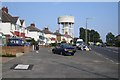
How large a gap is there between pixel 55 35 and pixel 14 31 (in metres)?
79.3

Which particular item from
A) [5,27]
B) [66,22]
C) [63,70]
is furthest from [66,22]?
[63,70]

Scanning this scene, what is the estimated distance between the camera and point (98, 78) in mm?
13641

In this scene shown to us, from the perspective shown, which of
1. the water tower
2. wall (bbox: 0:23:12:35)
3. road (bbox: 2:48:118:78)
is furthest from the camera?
the water tower

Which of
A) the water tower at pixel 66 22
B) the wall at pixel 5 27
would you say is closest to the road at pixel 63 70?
the wall at pixel 5 27

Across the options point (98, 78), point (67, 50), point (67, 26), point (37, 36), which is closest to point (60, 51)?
point (67, 50)

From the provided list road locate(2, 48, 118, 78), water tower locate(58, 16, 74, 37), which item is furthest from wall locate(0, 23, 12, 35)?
water tower locate(58, 16, 74, 37)

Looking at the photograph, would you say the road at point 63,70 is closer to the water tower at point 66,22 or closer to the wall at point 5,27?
the wall at point 5,27

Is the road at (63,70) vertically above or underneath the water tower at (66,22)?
underneath

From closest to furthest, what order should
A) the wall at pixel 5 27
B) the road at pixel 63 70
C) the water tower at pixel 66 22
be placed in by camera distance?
the road at pixel 63 70
the wall at pixel 5 27
the water tower at pixel 66 22

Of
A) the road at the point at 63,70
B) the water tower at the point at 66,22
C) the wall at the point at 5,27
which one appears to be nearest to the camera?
the road at the point at 63,70

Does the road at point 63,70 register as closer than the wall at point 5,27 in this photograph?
Yes

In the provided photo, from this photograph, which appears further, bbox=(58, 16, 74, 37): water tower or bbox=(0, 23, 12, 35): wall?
bbox=(58, 16, 74, 37): water tower

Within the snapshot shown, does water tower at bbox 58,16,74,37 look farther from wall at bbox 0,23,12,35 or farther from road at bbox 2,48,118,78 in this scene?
road at bbox 2,48,118,78

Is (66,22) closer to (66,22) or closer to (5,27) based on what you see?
(66,22)
